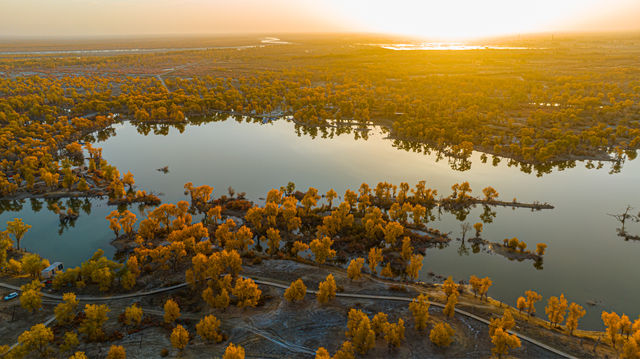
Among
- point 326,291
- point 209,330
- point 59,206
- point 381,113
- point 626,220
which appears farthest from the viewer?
point 381,113

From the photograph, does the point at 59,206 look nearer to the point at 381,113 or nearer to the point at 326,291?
the point at 326,291

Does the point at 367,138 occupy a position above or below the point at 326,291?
above

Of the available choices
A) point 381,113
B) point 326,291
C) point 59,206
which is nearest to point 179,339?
point 326,291

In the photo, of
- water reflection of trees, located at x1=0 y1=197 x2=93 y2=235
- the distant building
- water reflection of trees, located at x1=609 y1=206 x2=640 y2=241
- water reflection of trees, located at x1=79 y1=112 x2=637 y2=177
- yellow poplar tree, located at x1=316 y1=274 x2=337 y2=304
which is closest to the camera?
yellow poplar tree, located at x1=316 y1=274 x2=337 y2=304

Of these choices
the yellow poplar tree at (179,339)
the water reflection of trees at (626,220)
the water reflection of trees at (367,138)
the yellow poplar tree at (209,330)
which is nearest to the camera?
the yellow poplar tree at (179,339)

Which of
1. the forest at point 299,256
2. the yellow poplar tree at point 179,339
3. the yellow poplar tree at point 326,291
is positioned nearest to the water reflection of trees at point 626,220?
the forest at point 299,256

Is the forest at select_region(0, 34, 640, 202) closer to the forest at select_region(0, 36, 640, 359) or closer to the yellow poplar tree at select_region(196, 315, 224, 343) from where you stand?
the forest at select_region(0, 36, 640, 359)

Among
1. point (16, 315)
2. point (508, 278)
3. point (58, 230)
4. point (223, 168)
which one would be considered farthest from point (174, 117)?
point (508, 278)

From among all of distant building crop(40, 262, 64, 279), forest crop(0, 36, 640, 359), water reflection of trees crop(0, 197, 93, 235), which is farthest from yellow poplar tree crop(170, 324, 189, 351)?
water reflection of trees crop(0, 197, 93, 235)

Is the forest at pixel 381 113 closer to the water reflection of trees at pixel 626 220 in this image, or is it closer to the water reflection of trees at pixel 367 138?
the water reflection of trees at pixel 367 138
